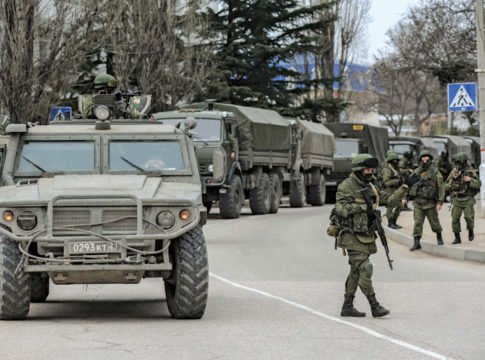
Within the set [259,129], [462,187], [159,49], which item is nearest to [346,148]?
[159,49]

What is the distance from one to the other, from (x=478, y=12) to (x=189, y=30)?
72.5ft

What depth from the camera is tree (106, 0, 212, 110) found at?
4481 cm

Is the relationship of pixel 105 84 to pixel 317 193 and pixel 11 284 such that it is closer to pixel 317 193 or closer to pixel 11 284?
pixel 11 284

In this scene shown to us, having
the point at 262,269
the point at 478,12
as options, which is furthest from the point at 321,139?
the point at 262,269

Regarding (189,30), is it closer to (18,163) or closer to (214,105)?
(214,105)

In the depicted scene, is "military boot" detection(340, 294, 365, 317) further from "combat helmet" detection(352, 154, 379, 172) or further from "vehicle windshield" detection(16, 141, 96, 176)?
"vehicle windshield" detection(16, 141, 96, 176)

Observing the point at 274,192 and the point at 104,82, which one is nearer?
the point at 104,82

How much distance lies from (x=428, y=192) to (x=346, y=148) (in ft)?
89.0

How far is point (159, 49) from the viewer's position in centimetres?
4584

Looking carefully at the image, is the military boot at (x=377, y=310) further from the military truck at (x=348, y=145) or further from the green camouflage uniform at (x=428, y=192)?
the military truck at (x=348, y=145)

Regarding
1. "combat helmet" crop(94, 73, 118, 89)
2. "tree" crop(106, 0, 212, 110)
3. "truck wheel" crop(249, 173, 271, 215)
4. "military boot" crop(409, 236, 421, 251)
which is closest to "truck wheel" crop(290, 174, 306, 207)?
"truck wheel" crop(249, 173, 271, 215)

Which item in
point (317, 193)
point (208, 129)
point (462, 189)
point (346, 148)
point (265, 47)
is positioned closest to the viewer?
point (462, 189)

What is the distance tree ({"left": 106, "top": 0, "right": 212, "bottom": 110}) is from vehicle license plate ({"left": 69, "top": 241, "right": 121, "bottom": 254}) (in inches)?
1229

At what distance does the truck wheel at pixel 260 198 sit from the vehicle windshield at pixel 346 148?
461 inches
